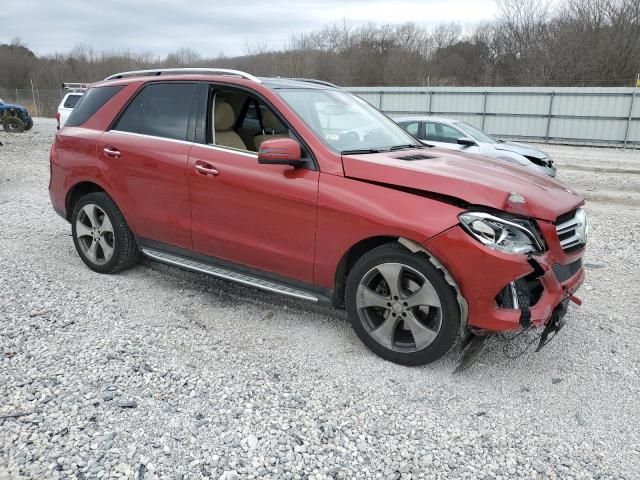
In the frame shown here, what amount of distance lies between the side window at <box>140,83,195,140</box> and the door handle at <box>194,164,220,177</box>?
0.36 m

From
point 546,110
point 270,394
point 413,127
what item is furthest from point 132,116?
point 546,110

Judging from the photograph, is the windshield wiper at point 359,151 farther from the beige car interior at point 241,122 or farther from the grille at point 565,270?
the grille at point 565,270

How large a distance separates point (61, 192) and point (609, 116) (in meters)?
21.8

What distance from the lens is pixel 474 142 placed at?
1088 centimetres

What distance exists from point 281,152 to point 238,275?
3.63 feet

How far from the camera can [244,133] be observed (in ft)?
15.2

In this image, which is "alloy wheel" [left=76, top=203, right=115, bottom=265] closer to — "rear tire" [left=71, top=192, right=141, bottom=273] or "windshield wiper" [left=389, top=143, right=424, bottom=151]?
"rear tire" [left=71, top=192, right=141, bottom=273]

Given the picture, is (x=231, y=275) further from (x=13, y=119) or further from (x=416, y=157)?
(x=13, y=119)

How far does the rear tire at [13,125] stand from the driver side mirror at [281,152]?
79.8ft

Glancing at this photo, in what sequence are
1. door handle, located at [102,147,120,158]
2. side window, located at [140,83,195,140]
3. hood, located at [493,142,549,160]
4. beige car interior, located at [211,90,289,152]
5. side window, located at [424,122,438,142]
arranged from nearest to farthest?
beige car interior, located at [211,90,289,152] → side window, located at [140,83,195,140] → door handle, located at [102,147,120,158] → hood, located at [493,142,549,160] → side window, located at [424,122,438,142]

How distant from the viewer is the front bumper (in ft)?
9.97

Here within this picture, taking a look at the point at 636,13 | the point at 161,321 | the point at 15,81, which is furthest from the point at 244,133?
the point at 15,81

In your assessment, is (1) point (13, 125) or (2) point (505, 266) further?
(1) point (13, 125)

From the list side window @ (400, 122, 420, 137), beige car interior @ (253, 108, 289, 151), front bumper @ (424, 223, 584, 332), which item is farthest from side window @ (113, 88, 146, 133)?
side window @ (400, 122, 420, 137)
